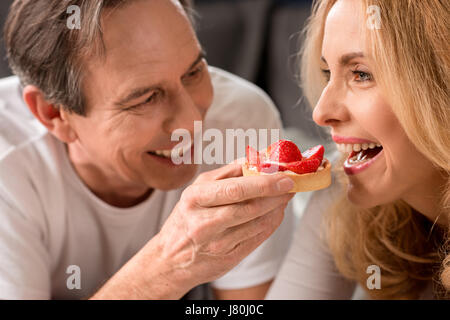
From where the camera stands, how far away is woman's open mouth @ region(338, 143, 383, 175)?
1150 mm

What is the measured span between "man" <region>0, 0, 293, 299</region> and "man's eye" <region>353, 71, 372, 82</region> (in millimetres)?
268

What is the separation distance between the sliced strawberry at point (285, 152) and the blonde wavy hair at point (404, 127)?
7.9 inches

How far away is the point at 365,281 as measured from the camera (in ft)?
4.70

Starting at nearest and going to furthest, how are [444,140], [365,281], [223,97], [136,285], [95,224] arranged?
1. [444,140]
2. [136,285]
3. [365,281]
4. [95,224]
5. [223,97]

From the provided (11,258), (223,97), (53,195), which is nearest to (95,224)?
(53,195)

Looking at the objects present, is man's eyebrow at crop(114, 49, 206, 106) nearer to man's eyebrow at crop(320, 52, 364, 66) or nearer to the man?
the man

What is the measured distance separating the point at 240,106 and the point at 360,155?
61 centimetres

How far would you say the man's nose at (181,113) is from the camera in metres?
1.37

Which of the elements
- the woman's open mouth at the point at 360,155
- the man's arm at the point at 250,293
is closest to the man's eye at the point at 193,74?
the woman's open mouth at the point at 360,155

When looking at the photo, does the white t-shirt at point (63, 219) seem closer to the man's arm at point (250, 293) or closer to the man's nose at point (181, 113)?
the man's arm at point (250, 293)

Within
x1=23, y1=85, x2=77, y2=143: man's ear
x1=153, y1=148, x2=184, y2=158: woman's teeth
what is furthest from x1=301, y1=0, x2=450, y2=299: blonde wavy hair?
x1=23, y1=85, x2=77, y2=143: man's ear

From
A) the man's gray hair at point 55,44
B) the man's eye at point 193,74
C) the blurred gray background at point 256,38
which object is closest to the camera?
the man's gray hair at point 55,44
